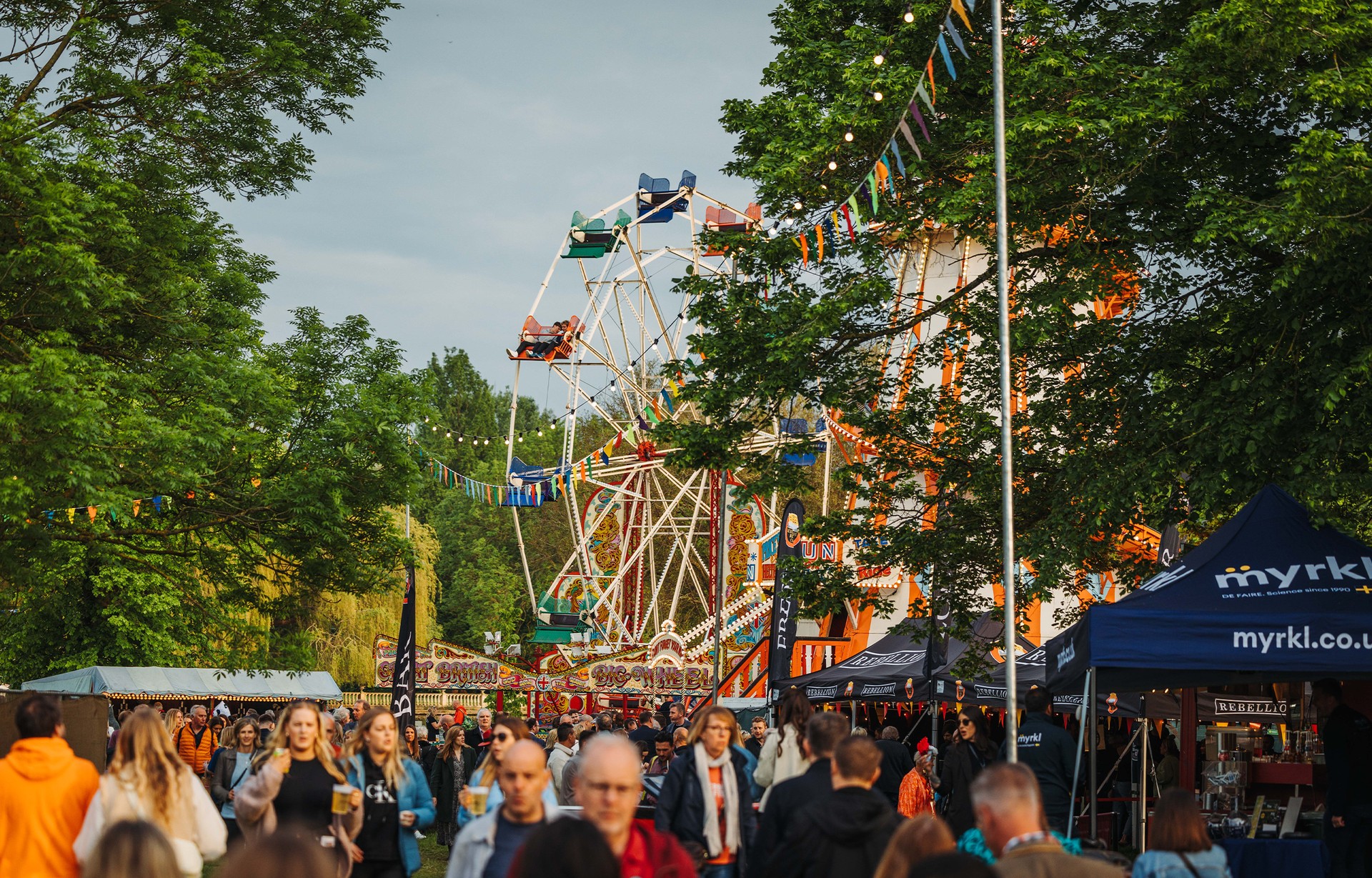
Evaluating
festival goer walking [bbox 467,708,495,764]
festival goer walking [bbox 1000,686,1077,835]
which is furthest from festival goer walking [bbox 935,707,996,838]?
festival goer walking [bbox 467,708,495,764]

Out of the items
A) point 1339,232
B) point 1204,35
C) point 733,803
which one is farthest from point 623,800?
point 1204,35

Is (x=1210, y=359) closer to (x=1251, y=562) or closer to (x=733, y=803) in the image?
(x=1251, y=562)

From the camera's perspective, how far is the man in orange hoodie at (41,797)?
5.74 meters

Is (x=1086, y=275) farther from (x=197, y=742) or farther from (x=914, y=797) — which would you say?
(x=197, y=742)

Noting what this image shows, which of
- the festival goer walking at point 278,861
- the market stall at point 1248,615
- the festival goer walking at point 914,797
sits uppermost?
the market stall at point 1248,615

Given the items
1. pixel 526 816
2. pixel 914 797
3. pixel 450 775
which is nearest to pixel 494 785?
pixel 526 816

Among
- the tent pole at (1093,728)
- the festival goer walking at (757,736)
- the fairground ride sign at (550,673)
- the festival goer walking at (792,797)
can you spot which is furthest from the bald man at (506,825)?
the fairground ride sign at (550,673)

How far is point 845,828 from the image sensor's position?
5.48 m

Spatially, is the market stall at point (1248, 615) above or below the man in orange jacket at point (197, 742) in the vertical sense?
above

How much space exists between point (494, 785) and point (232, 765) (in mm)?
7815

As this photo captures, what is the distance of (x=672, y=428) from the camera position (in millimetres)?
16234

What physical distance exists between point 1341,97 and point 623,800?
9.97 metres

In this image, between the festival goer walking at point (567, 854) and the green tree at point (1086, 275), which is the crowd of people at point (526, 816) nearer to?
the festival goer walking at point (567, 854)

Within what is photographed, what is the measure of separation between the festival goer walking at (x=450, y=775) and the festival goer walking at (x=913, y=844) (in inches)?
486
